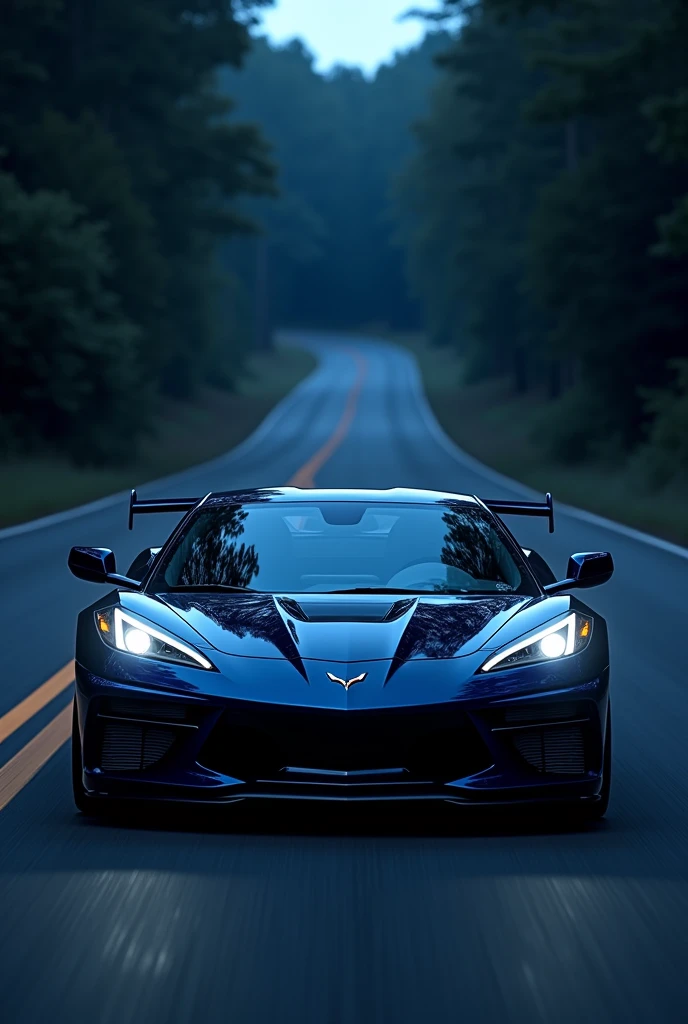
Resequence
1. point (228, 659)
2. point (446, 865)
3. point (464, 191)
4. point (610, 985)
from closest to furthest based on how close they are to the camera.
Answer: point (610, 985), point (446, 865), point (228, 659), point (464, 191)

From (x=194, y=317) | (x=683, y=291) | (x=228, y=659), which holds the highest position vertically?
(x=228, y=659)

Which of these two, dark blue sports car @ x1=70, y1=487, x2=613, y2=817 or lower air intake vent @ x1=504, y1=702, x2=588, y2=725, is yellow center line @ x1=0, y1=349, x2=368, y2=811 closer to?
dark blue sports car @ x1=70, y1=487, x2=613, y2=817

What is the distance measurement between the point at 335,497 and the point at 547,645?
6.56 ft

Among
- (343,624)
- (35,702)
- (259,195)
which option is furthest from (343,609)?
(259,195)

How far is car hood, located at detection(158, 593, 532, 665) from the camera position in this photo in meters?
6.38

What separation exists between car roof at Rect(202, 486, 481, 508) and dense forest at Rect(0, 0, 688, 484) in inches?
992

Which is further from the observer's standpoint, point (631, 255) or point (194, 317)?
point (194, 317)

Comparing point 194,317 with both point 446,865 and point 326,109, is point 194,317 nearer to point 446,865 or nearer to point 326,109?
point 446,865

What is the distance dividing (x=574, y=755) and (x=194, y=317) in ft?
240

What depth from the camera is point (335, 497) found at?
828 centimetres

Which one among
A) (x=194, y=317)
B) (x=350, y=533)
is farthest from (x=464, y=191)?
(x=350, y=533)

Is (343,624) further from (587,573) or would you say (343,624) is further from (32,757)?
(32,757)

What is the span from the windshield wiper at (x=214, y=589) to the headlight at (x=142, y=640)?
56 cm

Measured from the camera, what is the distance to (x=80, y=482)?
37219 mm
